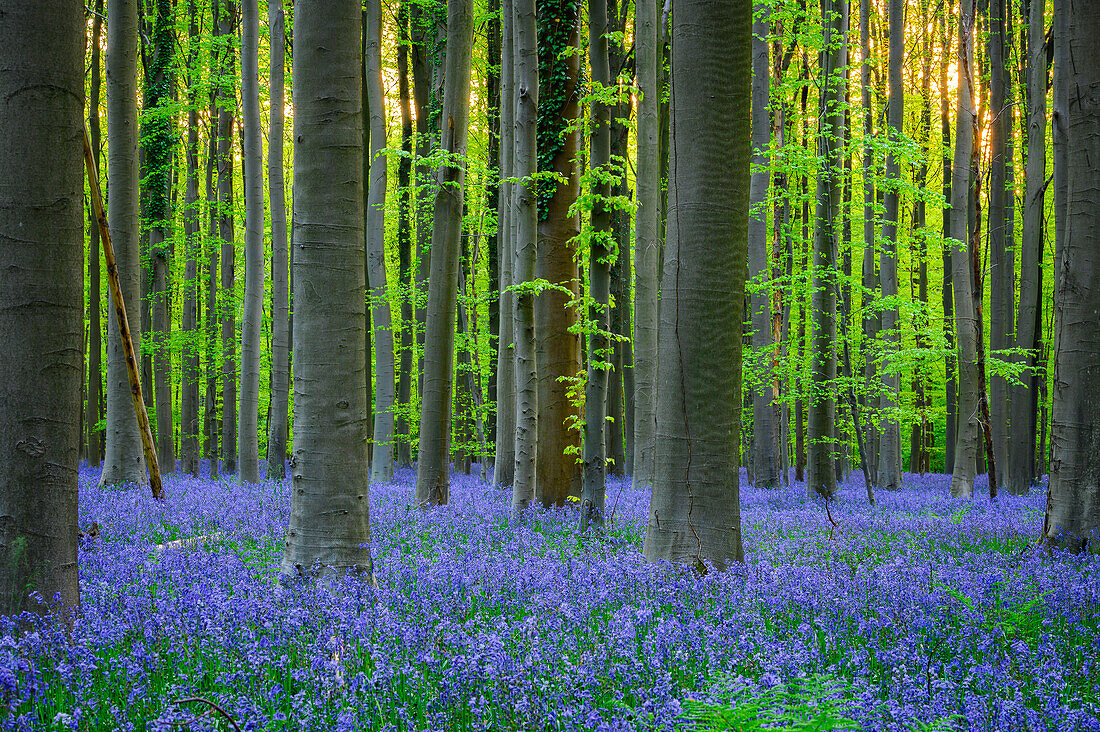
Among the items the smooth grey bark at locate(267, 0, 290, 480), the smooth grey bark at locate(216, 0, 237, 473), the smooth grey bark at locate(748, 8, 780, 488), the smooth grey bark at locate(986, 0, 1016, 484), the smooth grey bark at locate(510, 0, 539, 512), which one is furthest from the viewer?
the smooth grey bark at locate(216, 0, 237, 473)

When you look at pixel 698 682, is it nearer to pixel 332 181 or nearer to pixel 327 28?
pixel 332 181

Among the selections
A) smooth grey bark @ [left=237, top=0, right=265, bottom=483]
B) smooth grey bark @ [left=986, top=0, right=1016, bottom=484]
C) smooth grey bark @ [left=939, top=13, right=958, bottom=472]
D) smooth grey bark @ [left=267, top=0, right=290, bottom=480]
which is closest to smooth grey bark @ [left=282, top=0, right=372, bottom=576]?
smooth grey bark @ [left=267, top=0, right=290, bottom=480]

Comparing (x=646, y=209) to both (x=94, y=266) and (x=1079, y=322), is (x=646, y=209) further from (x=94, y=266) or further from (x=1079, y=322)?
(x=94, y=266)

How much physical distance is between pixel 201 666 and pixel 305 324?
2474mm

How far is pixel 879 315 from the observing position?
22656 millimetres

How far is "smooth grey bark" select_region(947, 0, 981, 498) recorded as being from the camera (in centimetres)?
1514

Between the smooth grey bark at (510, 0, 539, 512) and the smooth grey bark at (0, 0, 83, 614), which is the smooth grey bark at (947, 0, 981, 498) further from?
the smooth grey bark at (0, 0, 83, 614)

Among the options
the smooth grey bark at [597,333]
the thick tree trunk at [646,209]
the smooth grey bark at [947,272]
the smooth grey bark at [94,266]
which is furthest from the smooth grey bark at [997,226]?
the smooth grey bark at [94,266]

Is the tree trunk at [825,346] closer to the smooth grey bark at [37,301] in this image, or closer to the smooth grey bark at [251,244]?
the smooth grey bark at [251,244]

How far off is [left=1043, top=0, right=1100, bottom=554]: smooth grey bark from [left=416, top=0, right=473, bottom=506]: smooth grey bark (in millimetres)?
7358

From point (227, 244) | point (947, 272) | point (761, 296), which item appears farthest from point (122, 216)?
point (947, 272)

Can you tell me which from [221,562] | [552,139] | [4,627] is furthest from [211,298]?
[4,627]

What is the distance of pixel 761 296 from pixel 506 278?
20.6 ft

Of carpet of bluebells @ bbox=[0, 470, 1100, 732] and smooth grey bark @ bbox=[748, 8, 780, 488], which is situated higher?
smooth grey bark @ bbox=[748, 8, 780, 488]
